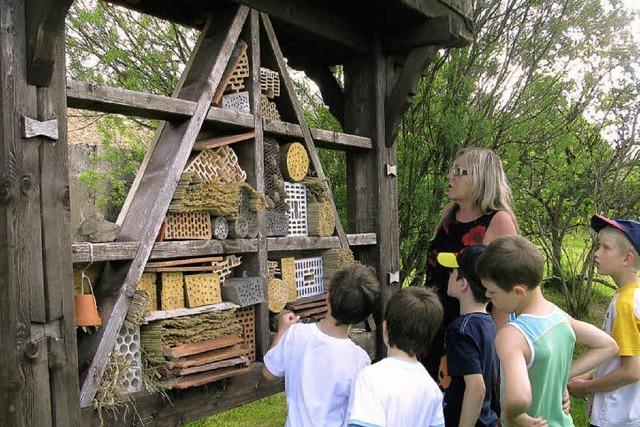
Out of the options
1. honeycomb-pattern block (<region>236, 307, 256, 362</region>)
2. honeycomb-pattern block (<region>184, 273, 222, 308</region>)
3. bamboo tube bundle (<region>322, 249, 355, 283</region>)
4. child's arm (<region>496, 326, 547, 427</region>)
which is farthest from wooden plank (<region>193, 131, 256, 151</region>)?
child's arm (<region>496, 326, 547, 427</region>)

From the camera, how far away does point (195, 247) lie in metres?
2.88

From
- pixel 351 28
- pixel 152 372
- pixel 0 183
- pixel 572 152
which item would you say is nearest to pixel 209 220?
pixel 152 372

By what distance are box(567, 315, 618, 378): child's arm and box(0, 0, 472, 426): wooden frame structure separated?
1.59 metres

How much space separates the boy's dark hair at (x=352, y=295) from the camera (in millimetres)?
2336

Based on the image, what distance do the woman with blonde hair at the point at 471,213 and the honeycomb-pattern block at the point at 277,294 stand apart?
32.7 inches

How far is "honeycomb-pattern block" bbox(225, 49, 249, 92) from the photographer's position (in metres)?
3.23

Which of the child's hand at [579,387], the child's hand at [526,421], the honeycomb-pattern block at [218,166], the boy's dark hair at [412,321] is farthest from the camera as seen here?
the honeycomb-pattern block at [218,166]

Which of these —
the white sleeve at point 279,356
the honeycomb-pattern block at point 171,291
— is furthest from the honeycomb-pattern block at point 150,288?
the white sleeve at point 279,356

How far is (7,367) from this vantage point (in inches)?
82.6

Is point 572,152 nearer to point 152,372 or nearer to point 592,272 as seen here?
point 592,272

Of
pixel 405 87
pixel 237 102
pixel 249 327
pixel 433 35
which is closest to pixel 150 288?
pixel 249 327

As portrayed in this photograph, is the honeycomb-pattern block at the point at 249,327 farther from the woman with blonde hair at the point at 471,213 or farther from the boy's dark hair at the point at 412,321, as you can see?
the boy's dark hair at the point at 412,321

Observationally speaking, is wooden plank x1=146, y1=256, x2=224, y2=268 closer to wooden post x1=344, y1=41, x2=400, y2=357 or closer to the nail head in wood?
wooden post x1=344, y1=41, x2=400, y2=357

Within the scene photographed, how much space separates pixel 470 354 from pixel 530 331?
0.45 metres
